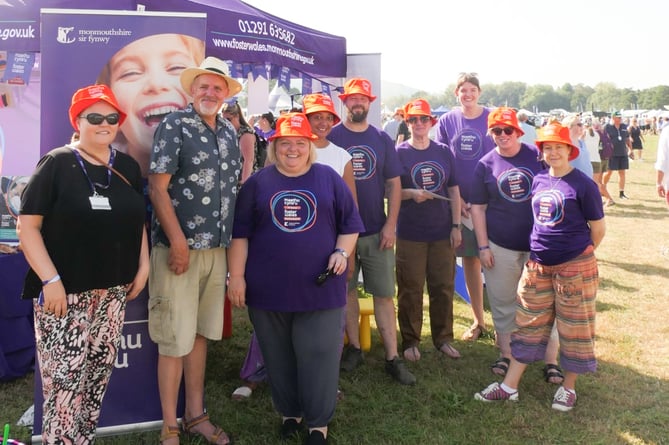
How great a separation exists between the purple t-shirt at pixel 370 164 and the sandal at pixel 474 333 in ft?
5.21

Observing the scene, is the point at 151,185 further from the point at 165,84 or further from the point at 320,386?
the point at 320,386

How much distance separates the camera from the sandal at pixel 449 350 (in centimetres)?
452

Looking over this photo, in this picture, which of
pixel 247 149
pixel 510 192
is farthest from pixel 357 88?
pixel 510 192

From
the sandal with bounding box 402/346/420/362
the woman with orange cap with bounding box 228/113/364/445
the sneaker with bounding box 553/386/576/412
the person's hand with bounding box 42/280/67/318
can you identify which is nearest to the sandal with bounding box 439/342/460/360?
the sandal with bounding box 402/346/420/362

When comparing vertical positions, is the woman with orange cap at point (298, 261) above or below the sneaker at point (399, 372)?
above

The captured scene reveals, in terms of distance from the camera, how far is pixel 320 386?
9.99ft

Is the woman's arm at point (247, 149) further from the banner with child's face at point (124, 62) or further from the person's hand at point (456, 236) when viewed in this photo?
the person's hand at point (456, 236)

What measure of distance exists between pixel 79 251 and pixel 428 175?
2625 millimetres

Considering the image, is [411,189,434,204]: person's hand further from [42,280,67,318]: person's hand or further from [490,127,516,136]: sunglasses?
[42,280,67,318]: person's hand

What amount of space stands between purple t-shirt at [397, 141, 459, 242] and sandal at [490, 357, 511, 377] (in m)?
1.02

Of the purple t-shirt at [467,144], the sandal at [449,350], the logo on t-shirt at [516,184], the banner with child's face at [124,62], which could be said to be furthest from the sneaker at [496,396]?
the banner with child's face at [124,62]

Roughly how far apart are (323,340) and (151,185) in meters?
1.20

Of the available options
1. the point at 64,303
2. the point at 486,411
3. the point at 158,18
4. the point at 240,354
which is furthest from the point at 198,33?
the point at 486,411

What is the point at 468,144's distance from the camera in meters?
4.60
